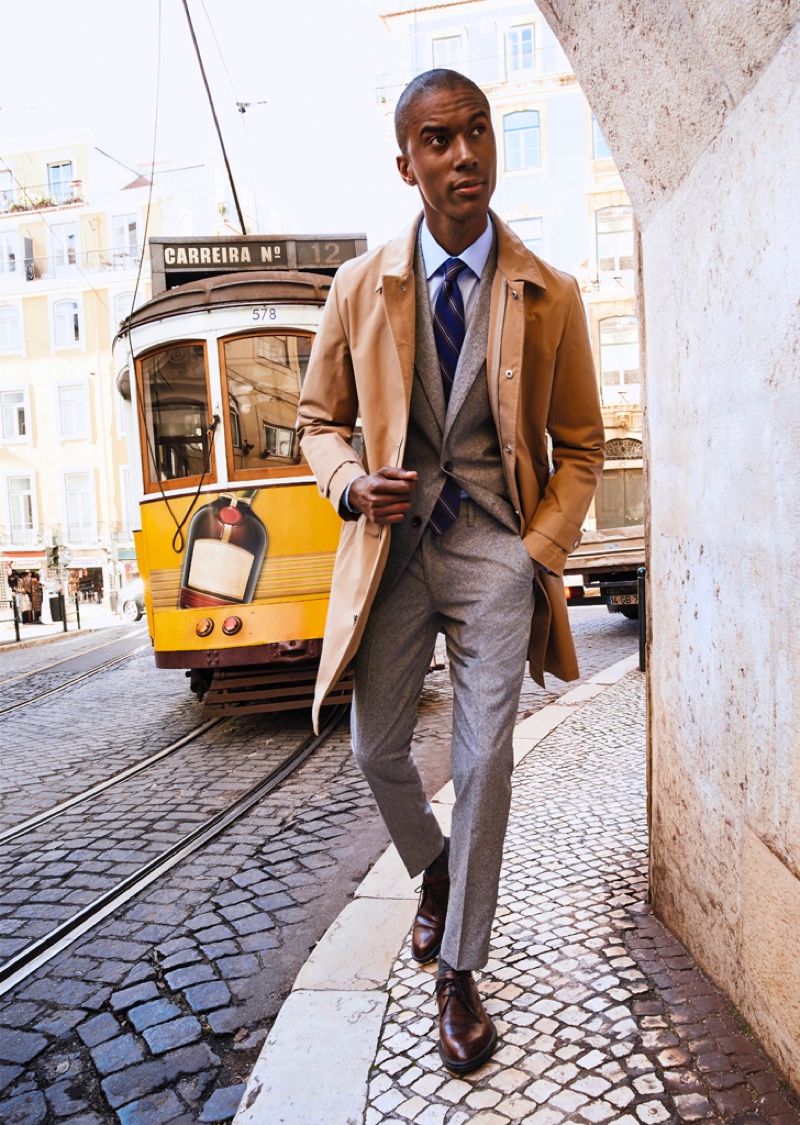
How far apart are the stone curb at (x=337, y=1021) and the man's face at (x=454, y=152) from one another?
1941mm

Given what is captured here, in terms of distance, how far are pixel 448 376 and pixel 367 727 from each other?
884mm

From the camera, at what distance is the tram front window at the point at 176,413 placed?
6.86 metres

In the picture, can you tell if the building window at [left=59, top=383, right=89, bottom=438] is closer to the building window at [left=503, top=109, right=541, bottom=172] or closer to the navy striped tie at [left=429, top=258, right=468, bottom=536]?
the building window at [left=503, top=109, right=541, bottom=172]

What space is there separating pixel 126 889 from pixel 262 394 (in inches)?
157

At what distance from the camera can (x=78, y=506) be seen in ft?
116

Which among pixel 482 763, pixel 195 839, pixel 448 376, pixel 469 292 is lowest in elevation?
pixel 195 839

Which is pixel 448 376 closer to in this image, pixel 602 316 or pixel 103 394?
pixel 602 316

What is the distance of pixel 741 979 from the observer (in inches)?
85.1

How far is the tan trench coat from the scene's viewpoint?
7.50ft

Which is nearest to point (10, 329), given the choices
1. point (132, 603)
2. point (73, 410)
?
point (73, 410)

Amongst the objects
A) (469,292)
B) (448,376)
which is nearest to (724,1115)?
(448,376)

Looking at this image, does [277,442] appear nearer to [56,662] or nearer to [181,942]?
[181,942]

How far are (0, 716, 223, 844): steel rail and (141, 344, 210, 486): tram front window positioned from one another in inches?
71.5

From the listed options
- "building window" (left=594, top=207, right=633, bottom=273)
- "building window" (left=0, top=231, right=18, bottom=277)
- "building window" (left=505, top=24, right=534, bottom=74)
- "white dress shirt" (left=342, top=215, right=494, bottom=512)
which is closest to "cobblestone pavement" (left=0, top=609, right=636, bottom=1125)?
"white dress shirt" (left=342, top=215, right=494, bottom=512)
